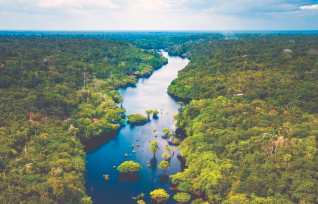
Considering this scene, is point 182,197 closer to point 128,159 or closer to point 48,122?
point 128,159

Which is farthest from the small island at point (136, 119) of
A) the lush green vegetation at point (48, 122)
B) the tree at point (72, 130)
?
the tree at point (72, 130)

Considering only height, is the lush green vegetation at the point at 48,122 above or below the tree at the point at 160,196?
above

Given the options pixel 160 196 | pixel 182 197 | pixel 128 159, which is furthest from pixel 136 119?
pixel 182 197

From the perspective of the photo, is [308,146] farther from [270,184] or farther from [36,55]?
[36,55]

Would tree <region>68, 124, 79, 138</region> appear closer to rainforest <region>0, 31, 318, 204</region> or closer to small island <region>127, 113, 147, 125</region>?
rainforest <region>0, 31, 318, 204</region>

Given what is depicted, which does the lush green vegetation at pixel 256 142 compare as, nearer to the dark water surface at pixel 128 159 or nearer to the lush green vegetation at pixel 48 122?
the dark water surface at pixel 128 159

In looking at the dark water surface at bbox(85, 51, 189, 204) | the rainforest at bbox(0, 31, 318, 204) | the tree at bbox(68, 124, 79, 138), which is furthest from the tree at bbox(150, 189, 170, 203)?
the tree at bbox(68, 124, 79, 138)
